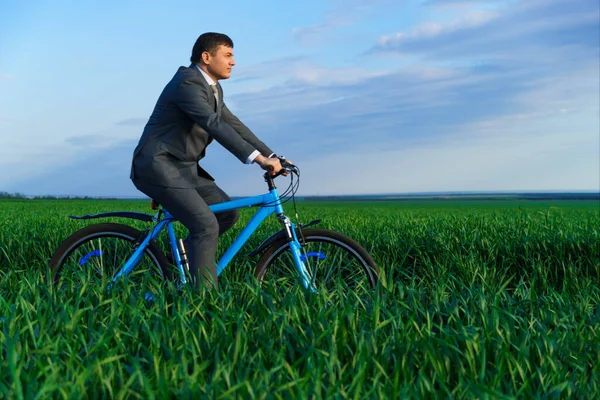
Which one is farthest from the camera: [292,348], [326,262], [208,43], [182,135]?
[326,262]

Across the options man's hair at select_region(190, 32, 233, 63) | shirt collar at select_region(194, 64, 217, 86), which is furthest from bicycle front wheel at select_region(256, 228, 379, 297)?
man's hair at select_region(190, 32, 233, 63)

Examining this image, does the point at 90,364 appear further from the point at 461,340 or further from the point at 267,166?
the point at 267,166

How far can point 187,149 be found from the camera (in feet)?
18.0

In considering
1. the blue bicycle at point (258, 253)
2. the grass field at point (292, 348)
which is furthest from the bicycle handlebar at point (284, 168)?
the grass field at point (292, 348)

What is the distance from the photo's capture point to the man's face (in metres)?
5.35

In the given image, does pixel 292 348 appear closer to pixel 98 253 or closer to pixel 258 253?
pixel 258 253

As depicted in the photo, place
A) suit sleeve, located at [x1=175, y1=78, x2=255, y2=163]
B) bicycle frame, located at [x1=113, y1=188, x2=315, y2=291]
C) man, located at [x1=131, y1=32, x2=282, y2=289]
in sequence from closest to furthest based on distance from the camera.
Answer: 1. suit sleeve, located at [x1=175, y1=78, x2=255, y2=163]
2. man, located at [x1=131, y1=32, x2=282, y2=289]
3. bicycle frame, located at [x1=113, y1=188, x2=315, y2=291]

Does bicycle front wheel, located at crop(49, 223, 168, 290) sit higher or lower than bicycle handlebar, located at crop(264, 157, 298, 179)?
lower

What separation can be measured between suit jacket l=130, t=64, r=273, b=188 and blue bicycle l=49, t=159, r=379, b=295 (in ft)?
1.25

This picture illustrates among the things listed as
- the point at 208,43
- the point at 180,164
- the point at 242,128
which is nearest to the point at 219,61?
the point at 208,43

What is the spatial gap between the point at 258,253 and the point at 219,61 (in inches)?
65.9

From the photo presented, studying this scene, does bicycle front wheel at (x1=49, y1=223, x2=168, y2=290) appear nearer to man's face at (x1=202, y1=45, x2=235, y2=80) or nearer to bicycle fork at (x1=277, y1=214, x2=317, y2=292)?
bicycle fork at (x1=277, y1=214, x2=317, y2=292)

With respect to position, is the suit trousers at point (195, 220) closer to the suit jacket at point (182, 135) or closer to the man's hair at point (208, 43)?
the suit jacket at point (182, 135)

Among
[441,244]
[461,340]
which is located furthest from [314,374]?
[441,244]
